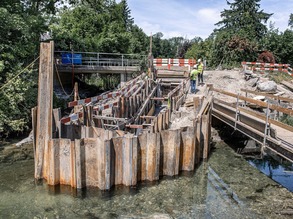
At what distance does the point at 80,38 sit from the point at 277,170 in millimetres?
20039

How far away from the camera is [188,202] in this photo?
304 inches

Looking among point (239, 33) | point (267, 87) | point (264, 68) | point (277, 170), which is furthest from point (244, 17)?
point (277, 170)

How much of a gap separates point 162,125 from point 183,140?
1892 millimetres

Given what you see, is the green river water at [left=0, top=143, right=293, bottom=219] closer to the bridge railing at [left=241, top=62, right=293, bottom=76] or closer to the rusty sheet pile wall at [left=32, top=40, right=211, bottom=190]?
the rusty sheet pile wall at [left=32, top=40, right=211, bottom=190]

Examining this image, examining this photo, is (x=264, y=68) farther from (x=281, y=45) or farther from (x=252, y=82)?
(x=281, y=45)

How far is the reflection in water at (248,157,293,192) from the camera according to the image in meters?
9.20

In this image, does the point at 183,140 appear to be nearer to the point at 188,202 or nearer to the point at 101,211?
the point at 188,202

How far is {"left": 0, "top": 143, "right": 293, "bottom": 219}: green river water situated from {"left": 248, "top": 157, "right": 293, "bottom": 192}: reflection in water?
14.5 inches

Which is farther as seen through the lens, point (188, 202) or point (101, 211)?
point (188, 202)

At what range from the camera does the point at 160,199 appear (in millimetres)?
7742

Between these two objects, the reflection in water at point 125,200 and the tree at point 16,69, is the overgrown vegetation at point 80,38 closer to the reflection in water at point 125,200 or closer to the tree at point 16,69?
the tree at point 16,69

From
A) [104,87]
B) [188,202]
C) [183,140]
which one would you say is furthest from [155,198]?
[104,87]

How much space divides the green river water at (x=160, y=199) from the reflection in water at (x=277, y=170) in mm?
369

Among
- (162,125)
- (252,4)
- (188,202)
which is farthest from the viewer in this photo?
(252,4)
